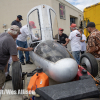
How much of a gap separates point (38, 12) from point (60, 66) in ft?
8.19

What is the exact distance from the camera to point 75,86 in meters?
1.60

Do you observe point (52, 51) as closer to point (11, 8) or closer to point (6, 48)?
point (6, 48)

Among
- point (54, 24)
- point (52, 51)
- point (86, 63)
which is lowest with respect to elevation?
point (86, 63)

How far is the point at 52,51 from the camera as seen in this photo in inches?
106

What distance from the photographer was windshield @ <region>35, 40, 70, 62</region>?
247 centimetres

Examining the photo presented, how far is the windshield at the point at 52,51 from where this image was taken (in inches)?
97.3

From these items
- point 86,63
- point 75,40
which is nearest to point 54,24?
point 75,40

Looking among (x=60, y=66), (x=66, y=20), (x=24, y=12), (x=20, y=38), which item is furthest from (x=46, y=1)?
(x=60, y=66)

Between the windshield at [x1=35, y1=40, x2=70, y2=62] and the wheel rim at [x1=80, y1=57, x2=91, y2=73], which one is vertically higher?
the windshield at [x1=35, y1=40, x2=70, y2=62]

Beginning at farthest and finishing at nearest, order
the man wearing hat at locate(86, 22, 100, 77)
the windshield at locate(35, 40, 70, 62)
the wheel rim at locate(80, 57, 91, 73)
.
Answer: the man wearing hat at locate(86, 22, 100, 77)
the wheel rim at locate(80, 57, 91, 73)
the windshield at locate(35, 40, 70, 62)

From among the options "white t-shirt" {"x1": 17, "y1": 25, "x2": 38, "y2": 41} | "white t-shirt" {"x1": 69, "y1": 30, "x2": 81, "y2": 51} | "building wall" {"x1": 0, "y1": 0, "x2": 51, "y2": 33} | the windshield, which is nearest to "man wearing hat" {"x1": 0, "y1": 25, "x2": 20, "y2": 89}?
the windshield

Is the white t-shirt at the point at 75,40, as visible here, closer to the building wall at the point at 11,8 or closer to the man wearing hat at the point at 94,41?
the man wearing hat at the point at 94,41

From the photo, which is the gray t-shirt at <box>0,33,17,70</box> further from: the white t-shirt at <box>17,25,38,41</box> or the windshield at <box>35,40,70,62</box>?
the white t-shirt at <box>17,25,38,41</box>

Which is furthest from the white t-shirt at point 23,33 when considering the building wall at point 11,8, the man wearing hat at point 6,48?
the building wall at point 11,8
